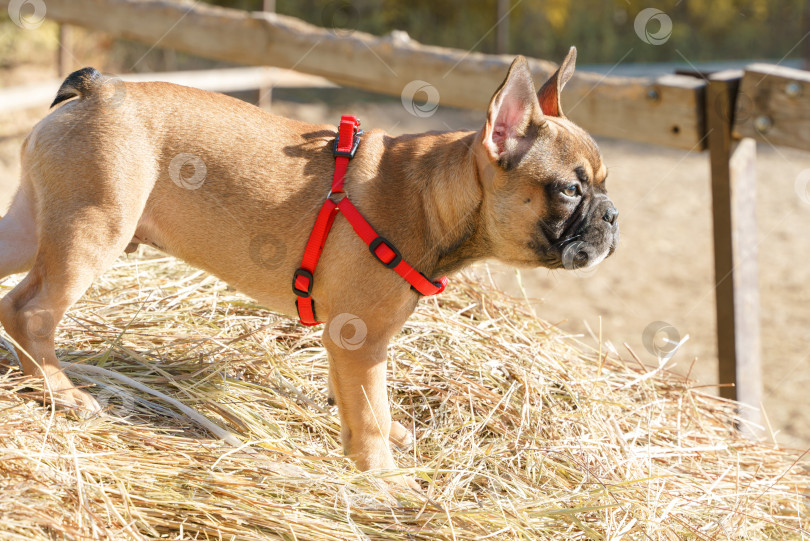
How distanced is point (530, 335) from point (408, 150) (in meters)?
1.45

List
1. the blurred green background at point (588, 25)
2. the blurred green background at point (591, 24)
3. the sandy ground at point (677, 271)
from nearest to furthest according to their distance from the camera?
the sandy ground at point (677, 271)
the blurred green background at point (588, 25)
the blurred green background at point (591, 24)

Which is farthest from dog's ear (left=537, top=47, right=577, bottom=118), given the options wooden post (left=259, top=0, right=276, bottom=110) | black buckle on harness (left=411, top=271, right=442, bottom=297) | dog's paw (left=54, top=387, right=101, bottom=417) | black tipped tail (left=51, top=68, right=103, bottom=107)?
wooden post (left=259, top=0, right=276, bottom=110)

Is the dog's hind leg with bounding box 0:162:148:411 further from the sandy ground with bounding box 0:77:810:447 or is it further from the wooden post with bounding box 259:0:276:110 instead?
the wooden post with bounding box 259:0:276:110

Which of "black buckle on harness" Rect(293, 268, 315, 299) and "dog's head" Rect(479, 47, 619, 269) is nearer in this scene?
"dog's head" Rect(479, 47, 619, 269)

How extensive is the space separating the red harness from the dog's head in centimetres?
41

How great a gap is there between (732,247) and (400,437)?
2668 millimetres

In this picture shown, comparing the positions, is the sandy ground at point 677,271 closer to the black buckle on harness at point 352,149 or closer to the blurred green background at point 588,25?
the black buckle on harness at point 352,149

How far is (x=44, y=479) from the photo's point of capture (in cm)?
270

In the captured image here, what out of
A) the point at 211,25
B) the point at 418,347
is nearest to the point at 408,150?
the point at 418,347

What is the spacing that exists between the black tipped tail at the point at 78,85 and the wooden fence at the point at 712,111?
346 centimetres

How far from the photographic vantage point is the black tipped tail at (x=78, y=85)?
349cm

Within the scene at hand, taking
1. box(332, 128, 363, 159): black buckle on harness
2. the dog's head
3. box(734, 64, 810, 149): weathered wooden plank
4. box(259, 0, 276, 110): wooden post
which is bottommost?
box(259, 0, 276, 110): wooden post

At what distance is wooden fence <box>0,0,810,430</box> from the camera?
5.01 m

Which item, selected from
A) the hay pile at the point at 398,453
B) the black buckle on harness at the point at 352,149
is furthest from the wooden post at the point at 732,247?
the black buckle on harness at the point at 352,149
